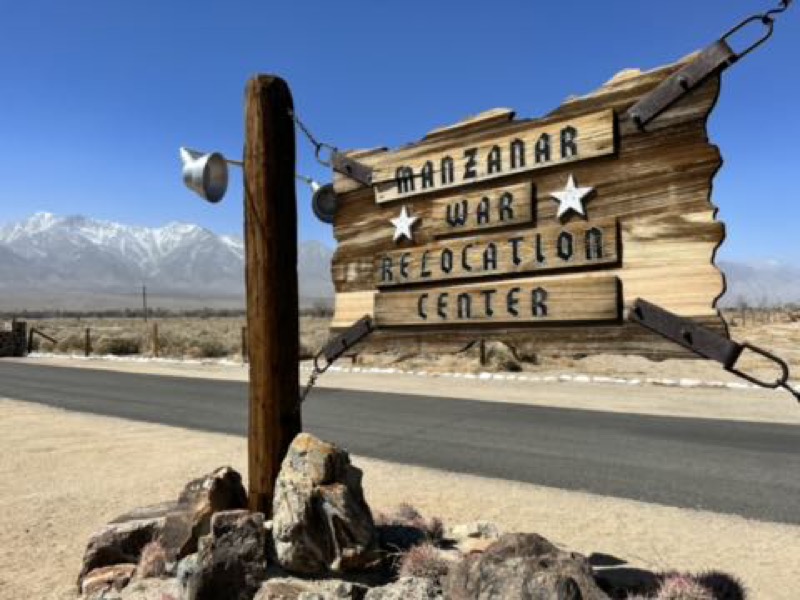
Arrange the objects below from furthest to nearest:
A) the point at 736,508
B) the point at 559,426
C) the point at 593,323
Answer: the point at 559,426 < the point at 736,508 < the point at 593,323

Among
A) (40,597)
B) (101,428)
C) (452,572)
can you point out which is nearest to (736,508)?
(452,572)

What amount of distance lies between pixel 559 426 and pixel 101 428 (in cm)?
744

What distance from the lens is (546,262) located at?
11.2ft

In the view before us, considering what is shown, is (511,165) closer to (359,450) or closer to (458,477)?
(458,477)

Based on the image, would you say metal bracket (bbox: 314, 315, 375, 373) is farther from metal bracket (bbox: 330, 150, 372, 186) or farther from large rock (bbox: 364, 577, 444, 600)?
large rock (bbox: 364, 577, 444, 600)

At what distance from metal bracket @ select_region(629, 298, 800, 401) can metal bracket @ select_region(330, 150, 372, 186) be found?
6.00 ft

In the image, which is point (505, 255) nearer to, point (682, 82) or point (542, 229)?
point (542, 229)

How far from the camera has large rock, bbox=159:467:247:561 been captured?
4.34m

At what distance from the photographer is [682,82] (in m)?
2.83

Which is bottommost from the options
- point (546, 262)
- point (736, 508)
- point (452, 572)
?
point (736, 508)

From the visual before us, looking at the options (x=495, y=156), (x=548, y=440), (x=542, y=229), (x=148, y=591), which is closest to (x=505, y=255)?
(x=542, y=229)

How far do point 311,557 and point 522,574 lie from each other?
1.25 metres

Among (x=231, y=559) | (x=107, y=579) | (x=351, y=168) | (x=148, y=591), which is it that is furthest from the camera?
(x=107, y=579)

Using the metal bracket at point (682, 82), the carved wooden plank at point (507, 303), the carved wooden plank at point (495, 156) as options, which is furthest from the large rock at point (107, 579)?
the metal bracket at point (682, 82)
